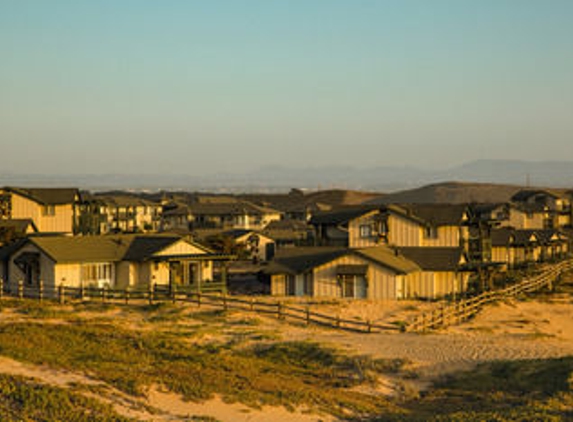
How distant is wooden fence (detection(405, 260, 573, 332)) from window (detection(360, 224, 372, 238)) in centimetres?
1038

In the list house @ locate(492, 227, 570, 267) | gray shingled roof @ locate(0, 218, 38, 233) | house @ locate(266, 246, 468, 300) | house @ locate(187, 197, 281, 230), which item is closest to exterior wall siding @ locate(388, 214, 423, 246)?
house @ locate(266, 246, 468, 300)

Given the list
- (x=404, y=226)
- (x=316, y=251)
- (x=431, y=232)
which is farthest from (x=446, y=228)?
(x=316, y=251)

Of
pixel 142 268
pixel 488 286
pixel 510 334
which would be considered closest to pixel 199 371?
pixel 510 334

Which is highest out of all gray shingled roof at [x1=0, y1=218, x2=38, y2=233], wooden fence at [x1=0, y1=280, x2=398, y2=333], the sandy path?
gray shingled roof at [x1=0, y1=218, x2=38, y2=233]

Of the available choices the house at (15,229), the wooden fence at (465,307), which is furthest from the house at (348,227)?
the house at (15,229)

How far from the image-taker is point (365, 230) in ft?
185

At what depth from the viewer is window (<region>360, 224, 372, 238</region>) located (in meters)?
56.2

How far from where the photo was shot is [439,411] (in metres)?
23.6

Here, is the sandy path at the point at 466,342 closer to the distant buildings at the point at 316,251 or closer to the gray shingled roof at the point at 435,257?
the gray shingled roof at the point at 435,257

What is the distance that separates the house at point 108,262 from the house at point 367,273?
4469 millimetres

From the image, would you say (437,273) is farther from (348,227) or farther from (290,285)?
(290,285)

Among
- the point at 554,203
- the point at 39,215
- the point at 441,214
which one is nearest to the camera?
the point at 441,214

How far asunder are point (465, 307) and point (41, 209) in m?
42.1

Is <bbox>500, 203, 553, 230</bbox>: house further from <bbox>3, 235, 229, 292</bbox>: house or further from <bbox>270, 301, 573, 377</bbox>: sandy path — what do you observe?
<bbox>3, 235, 229, 292</bbox>: house
